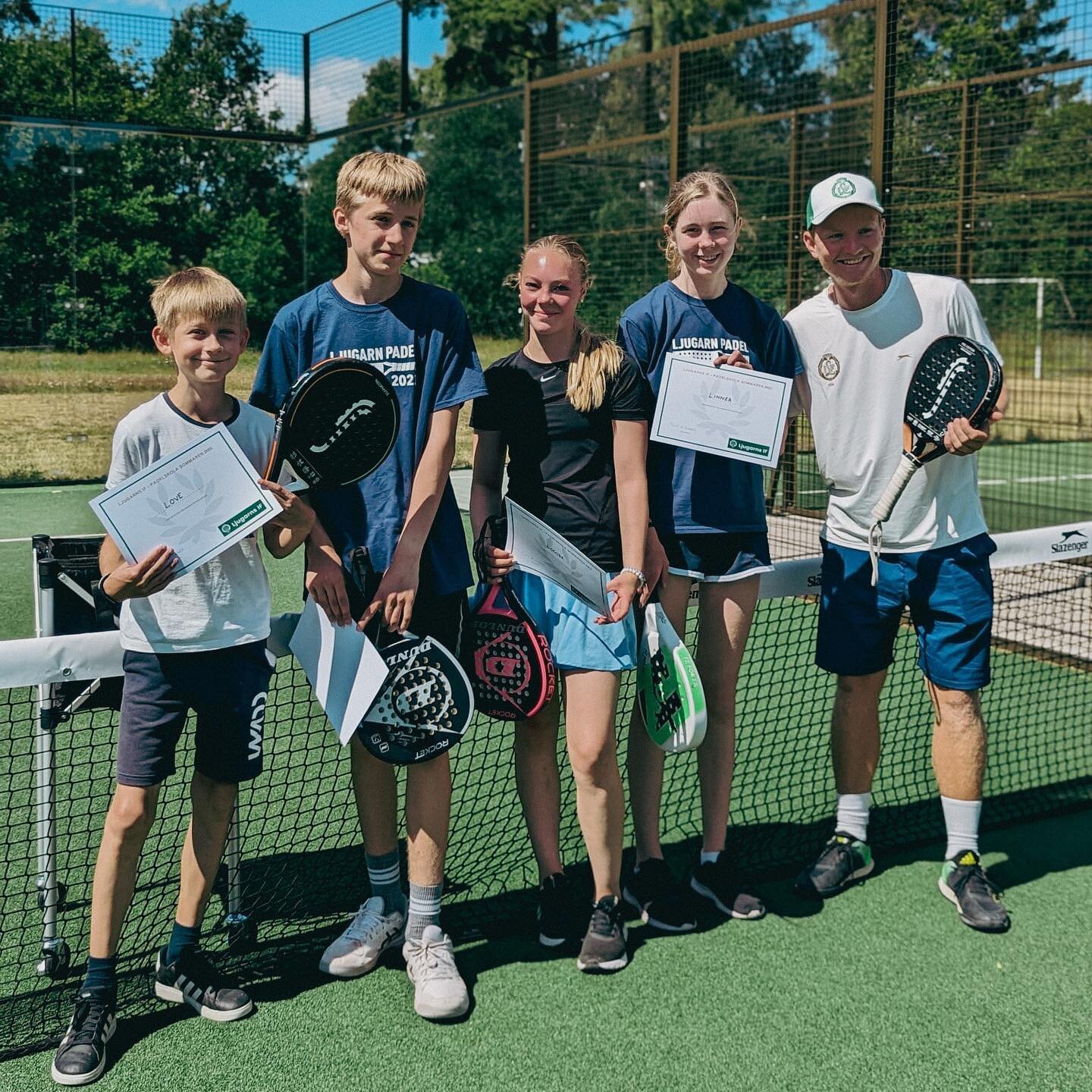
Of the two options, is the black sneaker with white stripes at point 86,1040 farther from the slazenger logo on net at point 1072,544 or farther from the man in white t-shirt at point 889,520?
the slazenger logo on net at point 1072,544

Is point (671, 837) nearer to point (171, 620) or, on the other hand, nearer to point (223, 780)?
point (223, 780)

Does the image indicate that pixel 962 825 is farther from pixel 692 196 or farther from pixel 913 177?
pixel 913 177

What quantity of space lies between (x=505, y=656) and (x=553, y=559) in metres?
0.27

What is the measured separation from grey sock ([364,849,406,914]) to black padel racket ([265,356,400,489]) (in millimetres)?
1020

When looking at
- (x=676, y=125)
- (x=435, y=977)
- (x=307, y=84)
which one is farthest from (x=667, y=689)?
(x=307, y=84)

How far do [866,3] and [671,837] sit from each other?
5.20 meters

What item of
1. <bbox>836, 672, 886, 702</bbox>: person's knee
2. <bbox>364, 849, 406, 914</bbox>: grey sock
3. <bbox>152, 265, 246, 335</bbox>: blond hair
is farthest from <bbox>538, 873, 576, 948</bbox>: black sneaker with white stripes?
<bbox>152, 265, 246, 335</bbox>: blond hair

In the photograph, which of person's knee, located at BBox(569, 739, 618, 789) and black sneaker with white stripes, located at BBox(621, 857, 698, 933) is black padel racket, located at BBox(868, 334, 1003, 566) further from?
black sneaker with white stripes, located at BBox(621, 857, 698, 933)

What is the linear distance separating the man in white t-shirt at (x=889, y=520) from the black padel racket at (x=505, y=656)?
100 cm

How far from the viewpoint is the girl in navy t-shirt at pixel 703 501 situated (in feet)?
10.8

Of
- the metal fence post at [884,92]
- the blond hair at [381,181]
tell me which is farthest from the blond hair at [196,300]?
the metal fence post at [884,92]

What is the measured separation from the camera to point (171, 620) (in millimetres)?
2768

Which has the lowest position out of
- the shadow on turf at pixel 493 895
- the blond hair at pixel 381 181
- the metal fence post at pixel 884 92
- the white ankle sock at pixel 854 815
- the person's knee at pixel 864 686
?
the shadow on turf at pixel 493 895

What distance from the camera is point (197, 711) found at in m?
2.82
